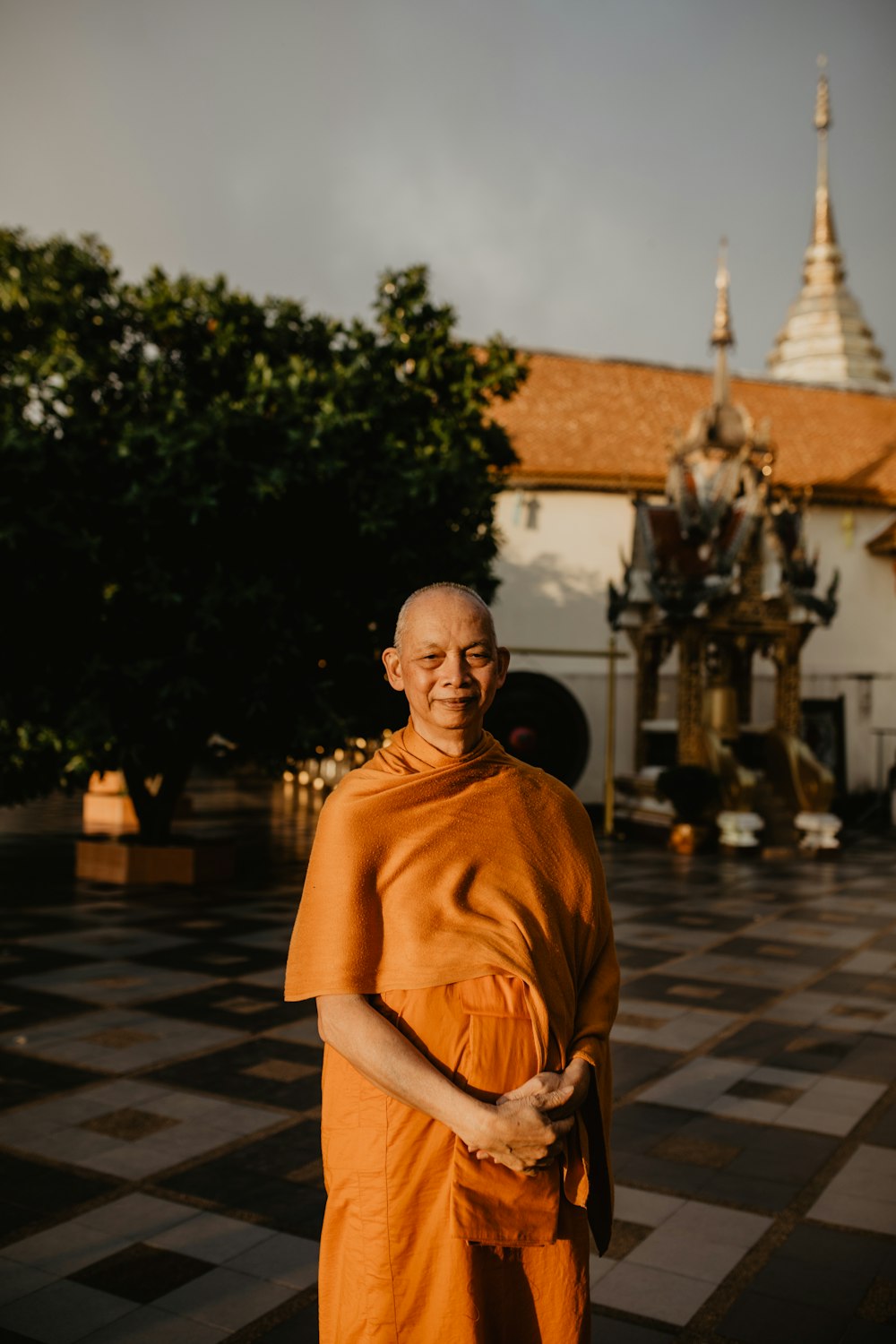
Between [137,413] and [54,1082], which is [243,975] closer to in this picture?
[54,1082]

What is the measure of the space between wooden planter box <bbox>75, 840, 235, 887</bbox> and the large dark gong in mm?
10057

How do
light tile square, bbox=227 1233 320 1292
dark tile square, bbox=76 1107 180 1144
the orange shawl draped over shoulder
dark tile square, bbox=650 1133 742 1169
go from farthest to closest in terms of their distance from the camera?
dark tile square, bbox=76 1107 180 1144 → dark tile square, bbox=650 1133 742 1169 → light tile square, bbox=227 1233 320 1292 → the orange shawl draped over shoulder

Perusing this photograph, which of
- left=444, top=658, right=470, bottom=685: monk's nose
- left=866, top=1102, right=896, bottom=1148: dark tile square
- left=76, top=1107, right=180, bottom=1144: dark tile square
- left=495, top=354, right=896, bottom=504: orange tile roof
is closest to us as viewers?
left=444, top=658, right=470, bottom=685: monk's nose

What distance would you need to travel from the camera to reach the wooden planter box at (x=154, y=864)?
522 inches

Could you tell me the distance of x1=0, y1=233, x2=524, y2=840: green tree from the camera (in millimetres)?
11352

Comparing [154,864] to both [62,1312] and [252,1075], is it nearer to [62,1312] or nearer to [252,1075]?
[252,1075]

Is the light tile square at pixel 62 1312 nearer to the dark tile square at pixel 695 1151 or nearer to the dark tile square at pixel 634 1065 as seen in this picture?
the dark tile square at pixel 695 1151

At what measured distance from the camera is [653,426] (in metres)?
25.2

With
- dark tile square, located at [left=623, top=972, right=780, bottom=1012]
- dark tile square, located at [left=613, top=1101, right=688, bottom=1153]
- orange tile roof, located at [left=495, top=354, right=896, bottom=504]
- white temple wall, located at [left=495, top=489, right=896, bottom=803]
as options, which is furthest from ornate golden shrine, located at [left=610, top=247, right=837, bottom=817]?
dark tile square, located at [left=613, top=1101, right=688, bottom=1153]

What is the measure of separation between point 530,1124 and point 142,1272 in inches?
100

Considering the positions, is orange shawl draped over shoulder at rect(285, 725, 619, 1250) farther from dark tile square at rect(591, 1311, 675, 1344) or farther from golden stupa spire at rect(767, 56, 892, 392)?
golden stupa spire at rect(767, 56, 892, 392)

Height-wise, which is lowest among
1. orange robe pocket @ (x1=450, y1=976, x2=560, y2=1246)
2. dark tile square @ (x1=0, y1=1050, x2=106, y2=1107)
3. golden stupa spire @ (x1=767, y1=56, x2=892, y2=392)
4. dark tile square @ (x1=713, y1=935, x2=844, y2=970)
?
dark tile square @ (x1=713, y1=935, x2=844, y2=970)

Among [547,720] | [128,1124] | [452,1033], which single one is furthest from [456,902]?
[547,720]

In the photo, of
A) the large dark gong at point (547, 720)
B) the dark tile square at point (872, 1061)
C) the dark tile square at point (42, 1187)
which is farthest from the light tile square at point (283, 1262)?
the large dark gong at point (547, 720)
